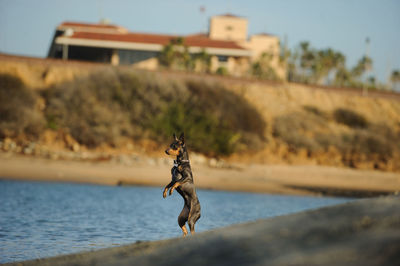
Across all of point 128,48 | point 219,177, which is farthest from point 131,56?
point 219,177

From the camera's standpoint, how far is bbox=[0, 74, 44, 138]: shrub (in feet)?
93.1

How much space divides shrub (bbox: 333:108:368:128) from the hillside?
80mm

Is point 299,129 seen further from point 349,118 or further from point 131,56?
point 131,56

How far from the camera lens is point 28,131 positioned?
1142 inches

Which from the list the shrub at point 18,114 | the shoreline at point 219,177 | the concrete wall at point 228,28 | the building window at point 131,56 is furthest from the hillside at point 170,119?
the concrete wall at point 228,28

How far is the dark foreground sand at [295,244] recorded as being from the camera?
4.90 m

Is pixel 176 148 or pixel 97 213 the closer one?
pixel 176 148

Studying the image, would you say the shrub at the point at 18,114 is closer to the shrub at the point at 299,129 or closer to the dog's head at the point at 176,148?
the shrub at the point at 299,129

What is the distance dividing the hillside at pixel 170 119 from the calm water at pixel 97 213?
26.6ft

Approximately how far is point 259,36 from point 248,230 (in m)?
71.3

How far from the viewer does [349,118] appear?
4284cm

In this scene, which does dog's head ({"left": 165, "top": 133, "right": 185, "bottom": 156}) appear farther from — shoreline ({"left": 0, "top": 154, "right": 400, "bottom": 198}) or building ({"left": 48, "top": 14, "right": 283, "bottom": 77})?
building ({"left": 48, "top": 14, "right": 283, "bottom": 77})

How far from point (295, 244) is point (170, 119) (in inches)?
1081

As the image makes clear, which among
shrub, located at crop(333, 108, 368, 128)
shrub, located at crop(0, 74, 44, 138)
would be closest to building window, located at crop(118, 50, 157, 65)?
shrub, located at crop(333, 108, 368, 128)
